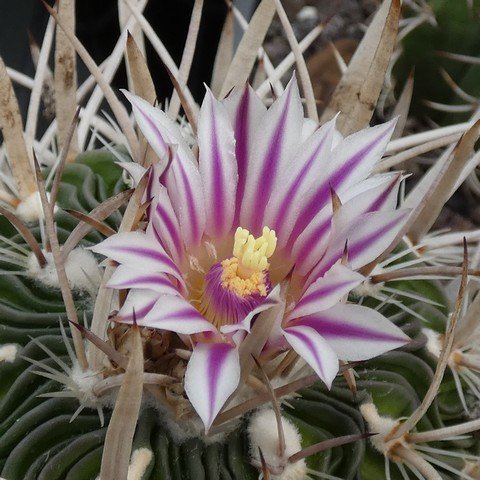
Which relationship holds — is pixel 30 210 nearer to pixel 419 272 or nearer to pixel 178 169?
pixel 178 169

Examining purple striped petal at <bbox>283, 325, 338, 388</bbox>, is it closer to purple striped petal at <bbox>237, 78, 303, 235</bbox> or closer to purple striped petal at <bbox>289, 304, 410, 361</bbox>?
purple striped petal at <bbox>289, 304, 410, 361</bbox>

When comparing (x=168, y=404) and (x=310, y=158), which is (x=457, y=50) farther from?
(x=168, y=404)

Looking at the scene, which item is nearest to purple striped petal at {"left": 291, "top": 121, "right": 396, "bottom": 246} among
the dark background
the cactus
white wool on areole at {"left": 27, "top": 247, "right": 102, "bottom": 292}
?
white wool on areole at {"left": 27, "top": 247, "right": 102, "bottom": 292}

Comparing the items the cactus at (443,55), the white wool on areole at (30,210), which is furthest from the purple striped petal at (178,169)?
the cactus at (443,55)

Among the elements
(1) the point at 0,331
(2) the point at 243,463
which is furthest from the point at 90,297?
(2) the point at 243,463

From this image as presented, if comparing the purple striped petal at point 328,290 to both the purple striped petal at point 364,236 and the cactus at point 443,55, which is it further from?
the cactus at point 443,55
